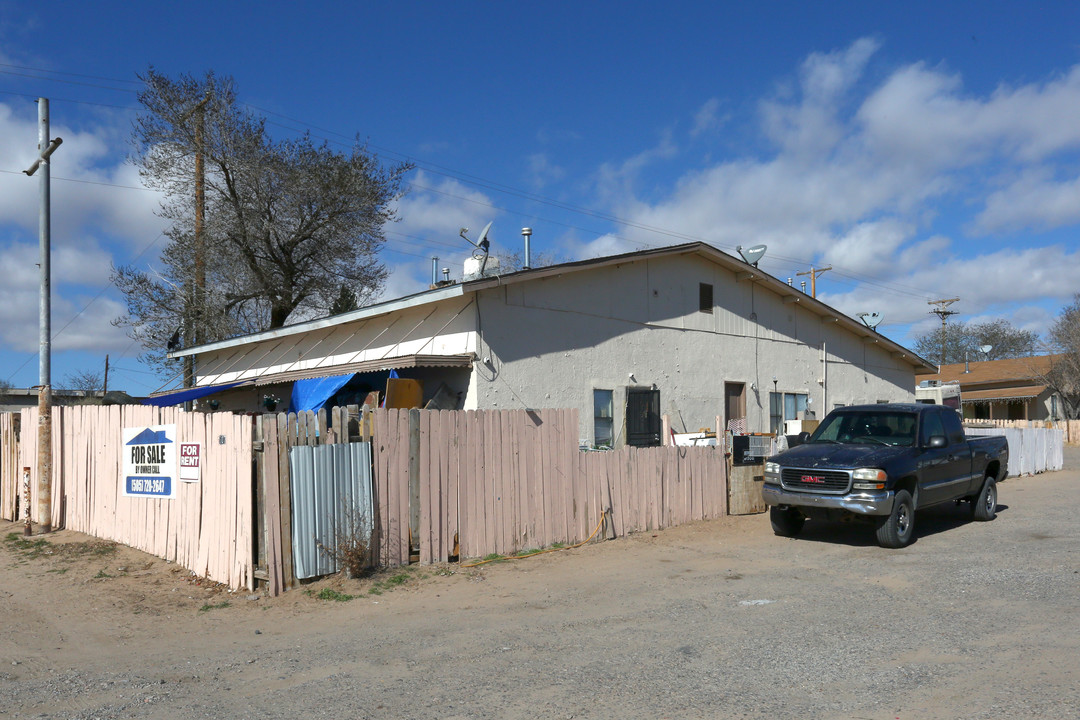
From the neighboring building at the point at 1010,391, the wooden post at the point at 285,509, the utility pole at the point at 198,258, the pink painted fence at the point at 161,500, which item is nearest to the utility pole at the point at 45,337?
the pink painted fence at the point at 161,500

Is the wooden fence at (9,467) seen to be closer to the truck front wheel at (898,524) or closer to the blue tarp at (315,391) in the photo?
the blue tarp at (315,391)

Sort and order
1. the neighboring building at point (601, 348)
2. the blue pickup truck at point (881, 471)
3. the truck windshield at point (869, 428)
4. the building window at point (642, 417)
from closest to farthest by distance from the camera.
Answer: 1. the blue pickup truck at point (881, 471)
2. the truck windshield at point (869, 428)
3. the neighboring building at point (601, 348)
4. the building window at point (642, 417)

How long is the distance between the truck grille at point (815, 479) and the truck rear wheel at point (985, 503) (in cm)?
383

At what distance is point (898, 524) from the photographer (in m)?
10.4

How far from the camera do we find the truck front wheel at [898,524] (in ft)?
33.6

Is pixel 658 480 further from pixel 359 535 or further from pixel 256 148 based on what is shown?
pixel 256 148

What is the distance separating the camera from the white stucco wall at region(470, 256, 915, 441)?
1366cm

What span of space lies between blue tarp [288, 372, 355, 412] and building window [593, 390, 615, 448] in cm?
453

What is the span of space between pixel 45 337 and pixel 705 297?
41.2ft

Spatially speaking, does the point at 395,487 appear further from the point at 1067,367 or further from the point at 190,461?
the point at 1067,367

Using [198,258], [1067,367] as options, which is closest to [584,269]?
[198,258]

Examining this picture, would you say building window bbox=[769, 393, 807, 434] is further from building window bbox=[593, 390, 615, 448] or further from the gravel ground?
the gravel ground

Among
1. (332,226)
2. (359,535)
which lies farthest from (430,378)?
(332,226)

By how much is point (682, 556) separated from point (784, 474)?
6.09 ft
